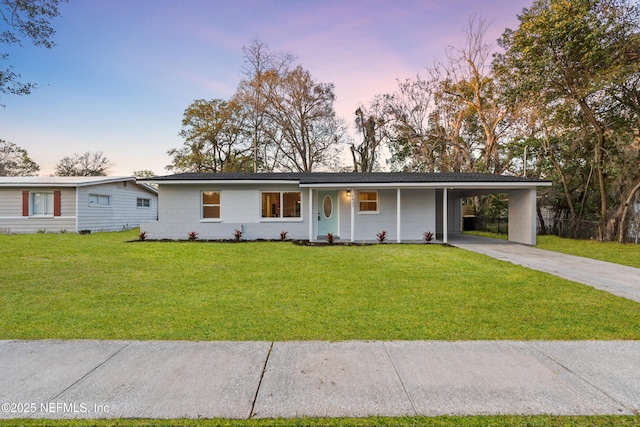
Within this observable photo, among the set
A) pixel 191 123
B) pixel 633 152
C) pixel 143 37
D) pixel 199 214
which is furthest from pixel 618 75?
pixel 191 123

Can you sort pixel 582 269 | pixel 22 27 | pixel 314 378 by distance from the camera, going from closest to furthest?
pixel 314 378 < pixel 22 27 < pixel 582 269

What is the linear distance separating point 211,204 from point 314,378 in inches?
469

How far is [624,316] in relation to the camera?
159 inches

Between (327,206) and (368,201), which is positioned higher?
(368,201)

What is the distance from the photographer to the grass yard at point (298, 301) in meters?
3.52

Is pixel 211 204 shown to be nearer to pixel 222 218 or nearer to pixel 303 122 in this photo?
pixel 222 218

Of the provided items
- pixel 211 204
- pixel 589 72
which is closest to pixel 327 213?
pixel 211 204

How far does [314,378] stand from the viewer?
8.21 ft

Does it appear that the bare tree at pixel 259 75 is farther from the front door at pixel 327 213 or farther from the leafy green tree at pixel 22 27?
the leafy green tree at pixel 22 27

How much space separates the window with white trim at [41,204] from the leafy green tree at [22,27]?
1372 cm

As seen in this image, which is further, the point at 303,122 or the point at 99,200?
the point at 303,122

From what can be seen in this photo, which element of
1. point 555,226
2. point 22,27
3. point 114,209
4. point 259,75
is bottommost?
point 555,226

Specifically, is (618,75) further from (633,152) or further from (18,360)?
(18,360)

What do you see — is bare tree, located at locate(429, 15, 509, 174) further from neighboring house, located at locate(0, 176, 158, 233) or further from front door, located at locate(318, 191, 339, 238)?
neighboring house, located at locate(0, 176, 158, 233)
